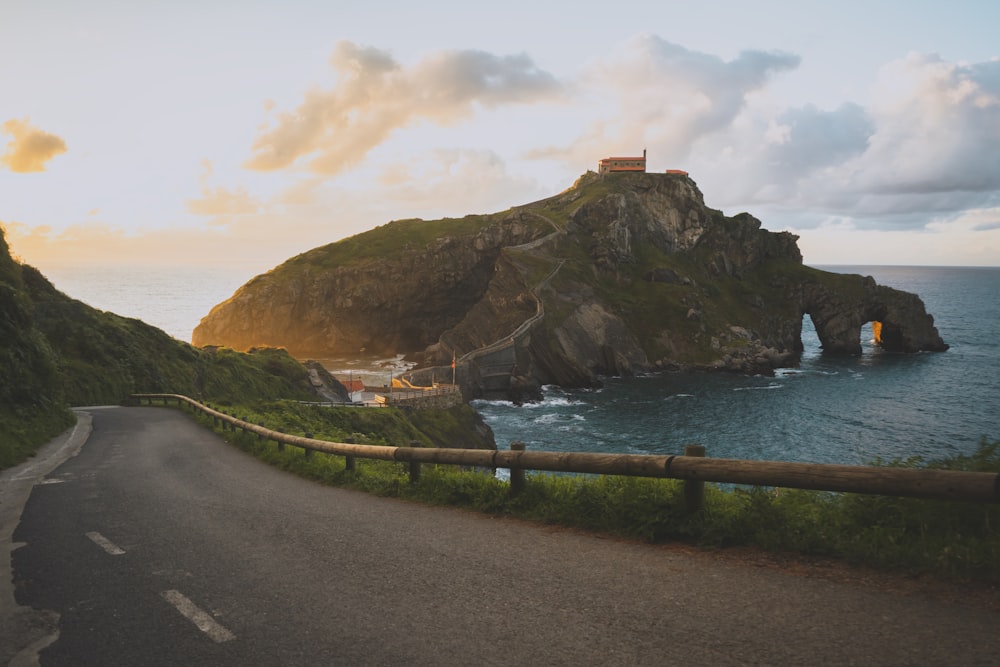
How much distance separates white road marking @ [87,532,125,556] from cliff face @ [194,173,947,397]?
82.8m

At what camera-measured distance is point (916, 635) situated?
489 centimetres

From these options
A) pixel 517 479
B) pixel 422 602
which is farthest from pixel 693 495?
pixel 422 602

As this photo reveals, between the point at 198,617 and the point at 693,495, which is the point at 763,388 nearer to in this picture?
the point at 693,495

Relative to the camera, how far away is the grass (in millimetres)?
6105

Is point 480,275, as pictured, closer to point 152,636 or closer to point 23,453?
point 23,453

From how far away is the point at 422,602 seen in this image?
634 cm

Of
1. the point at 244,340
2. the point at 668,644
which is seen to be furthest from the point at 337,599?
the point at 244,340

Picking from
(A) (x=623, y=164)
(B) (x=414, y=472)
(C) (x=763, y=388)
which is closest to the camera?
(B) (x=414, y=472)

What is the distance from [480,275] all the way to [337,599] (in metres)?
148

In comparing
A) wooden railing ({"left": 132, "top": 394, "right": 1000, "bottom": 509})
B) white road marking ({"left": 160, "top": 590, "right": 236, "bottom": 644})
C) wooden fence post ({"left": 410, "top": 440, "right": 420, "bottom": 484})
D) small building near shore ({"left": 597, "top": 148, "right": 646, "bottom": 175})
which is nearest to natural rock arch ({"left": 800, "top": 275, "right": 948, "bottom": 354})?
small building near shore ({"left": 597, "top": 148, "right": 646, "bottom": 175})

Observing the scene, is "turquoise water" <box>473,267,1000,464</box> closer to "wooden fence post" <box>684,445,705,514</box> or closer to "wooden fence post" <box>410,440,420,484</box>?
"wooden fence post" <box>410,440,420,484</box>

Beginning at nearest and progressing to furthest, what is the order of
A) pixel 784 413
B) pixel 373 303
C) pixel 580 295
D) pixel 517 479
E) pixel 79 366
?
pixel 517 479, pixel 79 366, pixel 784 413, pixel 580 295, pixel 373 303

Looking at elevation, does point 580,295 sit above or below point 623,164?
below

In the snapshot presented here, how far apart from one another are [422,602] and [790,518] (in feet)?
15.4
